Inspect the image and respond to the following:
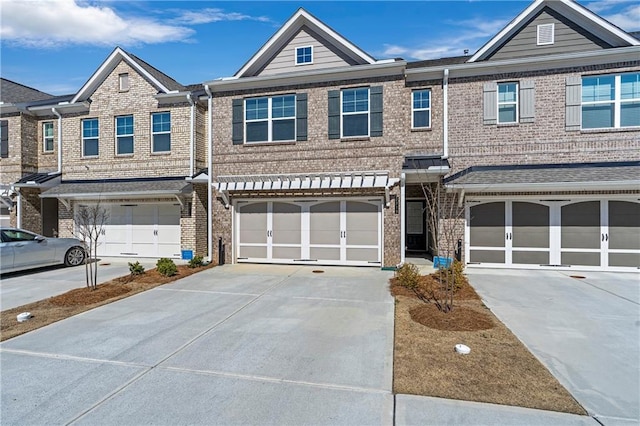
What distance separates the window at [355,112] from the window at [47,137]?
13.6 m

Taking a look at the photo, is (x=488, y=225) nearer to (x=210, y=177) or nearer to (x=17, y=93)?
(x=210, y=177)

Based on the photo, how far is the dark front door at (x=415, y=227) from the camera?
15.1 metres

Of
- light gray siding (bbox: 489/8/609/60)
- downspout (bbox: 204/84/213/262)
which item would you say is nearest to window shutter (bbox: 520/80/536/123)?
light gray siding (bbox: 489/8/609/60)

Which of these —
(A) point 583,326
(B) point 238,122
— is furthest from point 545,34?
(B) point 238,122

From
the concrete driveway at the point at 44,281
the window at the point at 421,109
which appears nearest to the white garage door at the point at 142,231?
the concrete driveway at the point at 44,281

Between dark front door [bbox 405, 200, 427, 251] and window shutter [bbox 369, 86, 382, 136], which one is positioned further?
dark front door [bbox 405, 200, 427, 251]

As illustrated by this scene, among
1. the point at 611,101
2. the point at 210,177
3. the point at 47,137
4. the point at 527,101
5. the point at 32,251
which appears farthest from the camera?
the point at 47,137

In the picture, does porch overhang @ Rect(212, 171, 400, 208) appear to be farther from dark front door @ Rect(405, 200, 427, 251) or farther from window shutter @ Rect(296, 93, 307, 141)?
dark front door @ Rect(405, 200, 427, 251)

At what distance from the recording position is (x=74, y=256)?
1184cm

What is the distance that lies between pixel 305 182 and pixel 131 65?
29.8ft

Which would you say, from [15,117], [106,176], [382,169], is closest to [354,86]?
[382,169]

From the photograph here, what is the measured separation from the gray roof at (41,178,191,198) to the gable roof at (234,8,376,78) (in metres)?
4.68

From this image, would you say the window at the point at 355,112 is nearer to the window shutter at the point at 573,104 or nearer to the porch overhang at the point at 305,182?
the porch overhang at the point at 305,182

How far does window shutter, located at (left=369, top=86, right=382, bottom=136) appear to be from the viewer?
439 inches
